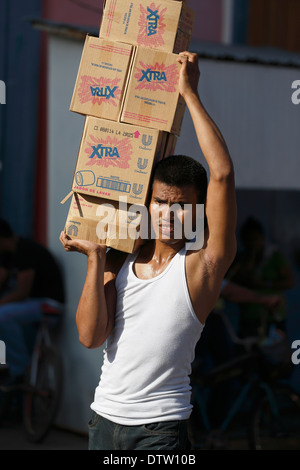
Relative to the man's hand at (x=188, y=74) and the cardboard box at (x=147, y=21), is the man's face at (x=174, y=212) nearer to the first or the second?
the man's hand at (x=188, y=74)

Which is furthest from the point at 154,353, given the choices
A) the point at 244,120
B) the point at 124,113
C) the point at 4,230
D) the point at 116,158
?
the point at 4,230

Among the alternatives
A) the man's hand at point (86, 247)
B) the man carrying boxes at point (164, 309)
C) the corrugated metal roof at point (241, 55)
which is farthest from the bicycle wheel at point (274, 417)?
the man's hand at point (86, 247)

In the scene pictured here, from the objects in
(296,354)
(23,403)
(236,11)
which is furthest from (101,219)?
(236,11)

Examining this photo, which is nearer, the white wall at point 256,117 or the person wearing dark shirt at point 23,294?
the white wall at point 256,117

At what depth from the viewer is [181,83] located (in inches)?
117

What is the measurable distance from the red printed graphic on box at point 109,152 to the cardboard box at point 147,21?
408 mm

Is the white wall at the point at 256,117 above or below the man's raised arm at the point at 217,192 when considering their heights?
above

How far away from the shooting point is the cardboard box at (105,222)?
3062mm

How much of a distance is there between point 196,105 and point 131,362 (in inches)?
36.4

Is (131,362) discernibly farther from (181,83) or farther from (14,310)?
(14,310)

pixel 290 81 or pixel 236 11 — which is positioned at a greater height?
pixel 236 11

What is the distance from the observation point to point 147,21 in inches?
126

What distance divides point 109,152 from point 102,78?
0.98 ft

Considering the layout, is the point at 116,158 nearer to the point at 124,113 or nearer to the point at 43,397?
the point at 124,113
